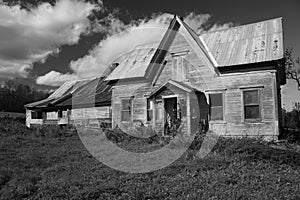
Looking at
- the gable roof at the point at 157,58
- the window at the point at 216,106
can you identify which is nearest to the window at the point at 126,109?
the gable roof at the point at 157,58

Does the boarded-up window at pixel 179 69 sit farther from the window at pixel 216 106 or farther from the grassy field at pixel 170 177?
the grassy field at pixel 170 177

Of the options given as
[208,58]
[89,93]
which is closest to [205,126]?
[208,58]

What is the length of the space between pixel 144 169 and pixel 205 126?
8351mm

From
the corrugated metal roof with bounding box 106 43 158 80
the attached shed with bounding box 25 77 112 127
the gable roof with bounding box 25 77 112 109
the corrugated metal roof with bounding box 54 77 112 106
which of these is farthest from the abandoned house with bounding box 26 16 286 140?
the corrugated metal roof with bounding box 54 77 112 106

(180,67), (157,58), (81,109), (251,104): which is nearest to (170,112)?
(180,67)

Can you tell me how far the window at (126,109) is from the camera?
19328mm

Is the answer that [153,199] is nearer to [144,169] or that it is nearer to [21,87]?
[144,169]

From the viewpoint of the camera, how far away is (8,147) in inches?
482

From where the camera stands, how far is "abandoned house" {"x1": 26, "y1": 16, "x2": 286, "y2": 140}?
14.5 metres

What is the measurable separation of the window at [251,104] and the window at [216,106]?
1334 millimetres

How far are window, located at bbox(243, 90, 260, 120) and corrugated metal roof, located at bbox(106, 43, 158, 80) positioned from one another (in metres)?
6.66

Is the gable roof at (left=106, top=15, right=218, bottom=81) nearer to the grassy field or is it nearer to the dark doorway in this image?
the dark doorway

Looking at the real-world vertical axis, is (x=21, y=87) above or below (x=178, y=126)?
above

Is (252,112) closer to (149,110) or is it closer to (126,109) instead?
(149,110)
